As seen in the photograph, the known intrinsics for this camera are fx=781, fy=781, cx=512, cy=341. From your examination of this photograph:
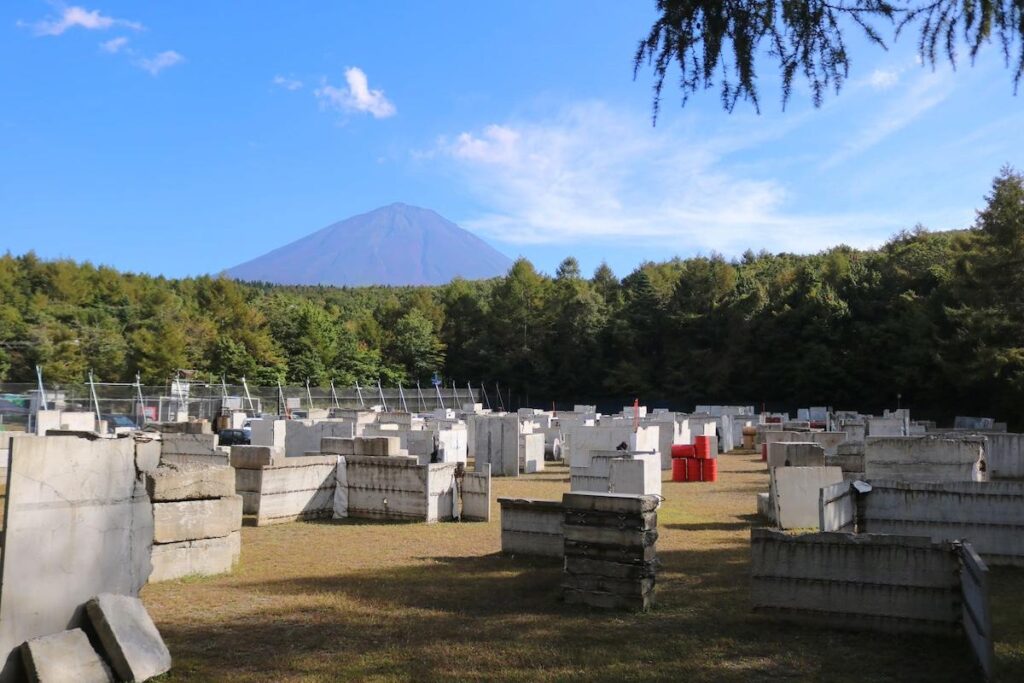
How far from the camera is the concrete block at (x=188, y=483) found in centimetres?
889

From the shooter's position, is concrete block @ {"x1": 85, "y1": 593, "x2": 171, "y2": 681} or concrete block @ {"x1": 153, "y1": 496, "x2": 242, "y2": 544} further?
concrete block @ {"x1": 153, "y1": 496, "x2": 242, "y2": 544}

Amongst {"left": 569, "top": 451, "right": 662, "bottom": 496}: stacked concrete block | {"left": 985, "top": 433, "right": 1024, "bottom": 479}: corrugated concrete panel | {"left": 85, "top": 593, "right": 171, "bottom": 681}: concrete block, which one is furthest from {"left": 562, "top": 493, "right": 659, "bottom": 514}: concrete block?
{"left": 985, "top": 433, "right": 1024, "bottom": 479}: corrugated concrete panel

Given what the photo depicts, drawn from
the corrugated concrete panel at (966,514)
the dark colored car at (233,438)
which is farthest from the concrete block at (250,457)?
the dark colored car at (233,438)

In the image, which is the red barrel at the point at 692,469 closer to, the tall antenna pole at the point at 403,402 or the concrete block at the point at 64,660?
the concrete block at the point at 64,660

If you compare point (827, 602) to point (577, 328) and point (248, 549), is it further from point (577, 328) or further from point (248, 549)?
point (577, 328)

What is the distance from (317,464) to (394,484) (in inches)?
61.1

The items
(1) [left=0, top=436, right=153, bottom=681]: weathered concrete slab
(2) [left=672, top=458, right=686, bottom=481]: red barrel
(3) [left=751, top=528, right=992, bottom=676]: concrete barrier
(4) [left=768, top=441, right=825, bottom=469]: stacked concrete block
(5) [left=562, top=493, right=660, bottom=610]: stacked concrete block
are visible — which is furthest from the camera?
(2) [left=672, top=458, right=686, bottom=481]: red barrel

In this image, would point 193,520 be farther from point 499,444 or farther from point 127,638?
point 499,444

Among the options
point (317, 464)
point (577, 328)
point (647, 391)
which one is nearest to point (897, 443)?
point (317, 464)

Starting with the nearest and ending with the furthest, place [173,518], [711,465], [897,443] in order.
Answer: [173,518]
[897,443]
[711,465]

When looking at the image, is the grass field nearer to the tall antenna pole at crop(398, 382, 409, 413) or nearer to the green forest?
the green forest

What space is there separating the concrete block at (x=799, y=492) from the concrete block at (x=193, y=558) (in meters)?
8.13

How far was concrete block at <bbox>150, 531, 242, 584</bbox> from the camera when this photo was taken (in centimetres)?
897

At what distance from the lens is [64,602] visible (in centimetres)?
588
